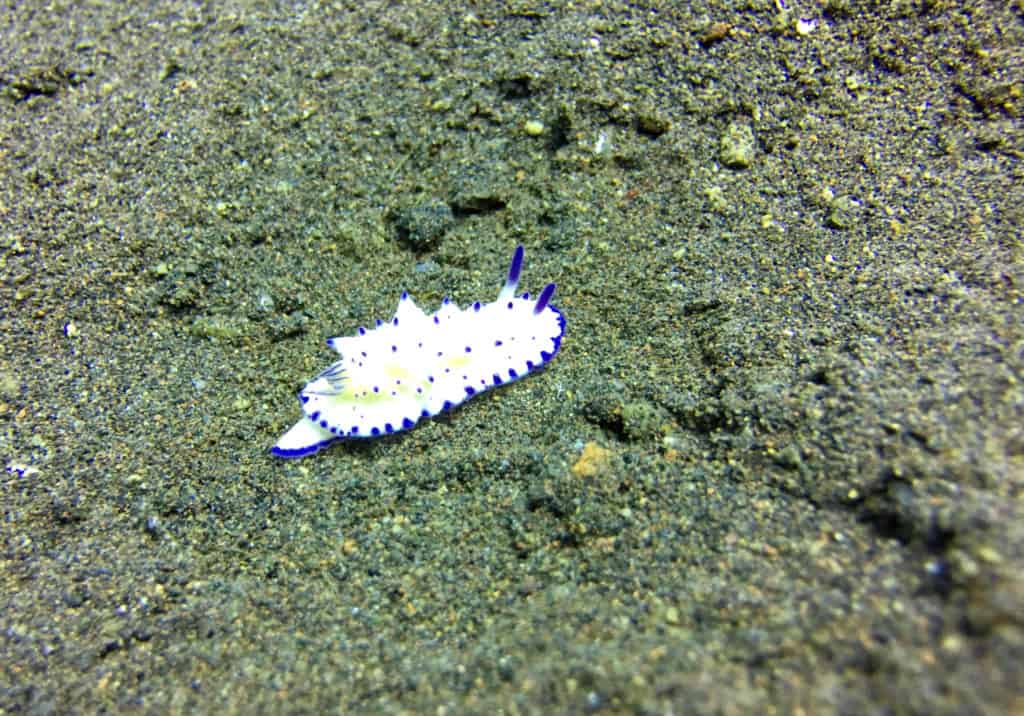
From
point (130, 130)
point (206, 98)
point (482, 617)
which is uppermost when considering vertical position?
point (206, 98)

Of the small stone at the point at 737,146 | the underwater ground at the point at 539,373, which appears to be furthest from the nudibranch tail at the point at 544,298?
the small stone at the point at 737,146

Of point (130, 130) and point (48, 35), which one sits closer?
point (130, 130)

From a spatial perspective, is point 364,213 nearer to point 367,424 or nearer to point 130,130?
point 367,424

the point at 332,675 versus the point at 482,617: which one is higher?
the point at 482,617

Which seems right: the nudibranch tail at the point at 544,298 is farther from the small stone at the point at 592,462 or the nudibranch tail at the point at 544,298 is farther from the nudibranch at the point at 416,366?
the small stone at the point at 592,462

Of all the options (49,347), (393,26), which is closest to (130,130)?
(49,347)

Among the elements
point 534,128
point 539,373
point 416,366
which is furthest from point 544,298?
point 534,128

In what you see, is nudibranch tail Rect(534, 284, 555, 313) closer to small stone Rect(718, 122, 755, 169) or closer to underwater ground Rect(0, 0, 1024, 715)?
underwater ground Rect(0, 0, 1024, 715)
